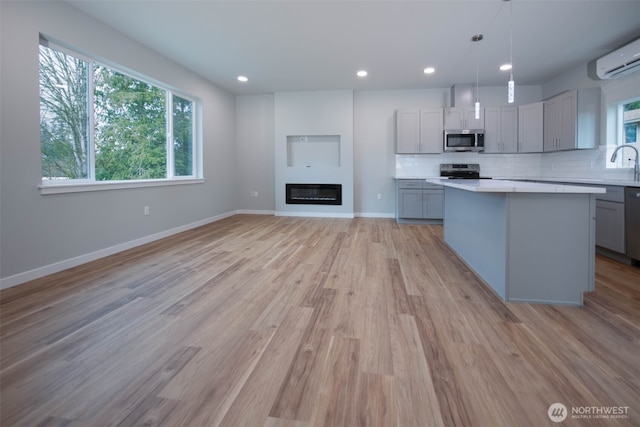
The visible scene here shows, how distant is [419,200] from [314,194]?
90.8 inches

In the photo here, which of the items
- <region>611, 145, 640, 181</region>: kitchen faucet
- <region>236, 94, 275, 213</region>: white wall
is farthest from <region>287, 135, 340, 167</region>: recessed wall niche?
<region>611, 145, 640, 181</region>: kitchen faucet

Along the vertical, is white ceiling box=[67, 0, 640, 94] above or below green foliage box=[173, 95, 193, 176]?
above

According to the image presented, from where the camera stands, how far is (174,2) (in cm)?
329

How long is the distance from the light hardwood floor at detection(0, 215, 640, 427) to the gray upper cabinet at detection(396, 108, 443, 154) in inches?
147

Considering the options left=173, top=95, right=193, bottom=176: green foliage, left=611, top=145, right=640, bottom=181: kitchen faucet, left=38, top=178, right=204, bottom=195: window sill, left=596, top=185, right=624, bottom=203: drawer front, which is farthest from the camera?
left=173, top=95, right=193, bottom=176: green foliage

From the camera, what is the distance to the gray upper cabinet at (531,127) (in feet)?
18.9

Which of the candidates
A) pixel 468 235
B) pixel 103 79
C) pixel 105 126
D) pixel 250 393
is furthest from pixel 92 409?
pixel 103 79

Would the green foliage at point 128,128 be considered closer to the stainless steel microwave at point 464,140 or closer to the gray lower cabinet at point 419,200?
the gray lower cabinet at point 419,200

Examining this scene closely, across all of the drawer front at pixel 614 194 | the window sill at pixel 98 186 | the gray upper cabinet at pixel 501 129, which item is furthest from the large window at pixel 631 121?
the window sill at pixel 98 186

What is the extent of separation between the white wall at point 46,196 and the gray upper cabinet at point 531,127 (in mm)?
6249

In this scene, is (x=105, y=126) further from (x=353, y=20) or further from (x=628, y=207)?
(x=628, y=207)

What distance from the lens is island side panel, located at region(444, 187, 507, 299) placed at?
2.50m

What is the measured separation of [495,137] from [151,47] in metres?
6.07

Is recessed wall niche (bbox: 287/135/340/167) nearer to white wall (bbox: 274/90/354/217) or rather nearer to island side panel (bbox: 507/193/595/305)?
white wall (bbox: 274/90/354/217)
